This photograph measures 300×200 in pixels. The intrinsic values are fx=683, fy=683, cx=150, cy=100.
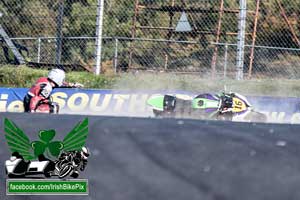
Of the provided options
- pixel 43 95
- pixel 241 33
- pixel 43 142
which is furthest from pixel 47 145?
pixel 241 33

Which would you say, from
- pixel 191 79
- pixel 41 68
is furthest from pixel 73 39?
pixel 191 79

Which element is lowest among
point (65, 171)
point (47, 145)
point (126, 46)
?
point (65, 171)

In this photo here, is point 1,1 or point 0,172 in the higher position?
point 1,1

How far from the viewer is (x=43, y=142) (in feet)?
9.20

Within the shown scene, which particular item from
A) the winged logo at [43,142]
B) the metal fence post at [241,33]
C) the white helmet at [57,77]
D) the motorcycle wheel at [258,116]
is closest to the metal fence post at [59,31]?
the white helmet at [57,77]

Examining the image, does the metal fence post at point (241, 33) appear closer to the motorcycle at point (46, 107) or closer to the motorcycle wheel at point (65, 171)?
the motorcycle at point (46, 107)

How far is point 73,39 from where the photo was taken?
42.7 feet

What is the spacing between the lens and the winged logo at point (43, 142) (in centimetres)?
278

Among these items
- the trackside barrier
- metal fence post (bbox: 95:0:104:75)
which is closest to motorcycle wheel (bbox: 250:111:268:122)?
the trackside barrier

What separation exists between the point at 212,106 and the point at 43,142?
660 centimetres

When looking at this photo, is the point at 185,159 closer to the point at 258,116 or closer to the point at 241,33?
the point at 258,116

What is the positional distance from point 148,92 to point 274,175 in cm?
740

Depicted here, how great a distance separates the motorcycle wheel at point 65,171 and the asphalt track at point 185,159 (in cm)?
7

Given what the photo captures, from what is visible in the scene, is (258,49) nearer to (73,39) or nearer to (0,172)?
(73,39)
